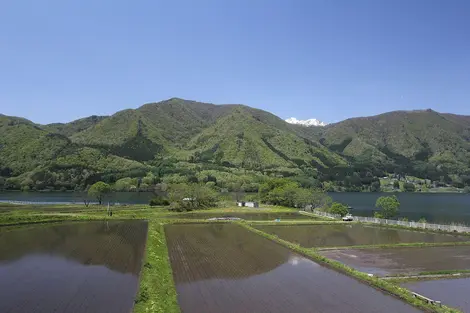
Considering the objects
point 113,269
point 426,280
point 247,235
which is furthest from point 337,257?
point 113,269

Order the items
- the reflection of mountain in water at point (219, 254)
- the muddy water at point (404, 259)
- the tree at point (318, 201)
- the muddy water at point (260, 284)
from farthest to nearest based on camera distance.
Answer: the tree at point (318, 201) < the muddy water at point (404, 259) < the reflection of mountain in water at point (219, 254) < the muddy water at point (260, 284)

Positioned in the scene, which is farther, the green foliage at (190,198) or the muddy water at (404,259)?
the green foliage at (190,198)

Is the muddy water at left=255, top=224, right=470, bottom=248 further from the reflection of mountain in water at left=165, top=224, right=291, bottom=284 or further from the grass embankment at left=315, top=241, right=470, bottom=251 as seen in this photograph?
the reflection of mountain in water at left=165, top=224, right=291, bottom=284

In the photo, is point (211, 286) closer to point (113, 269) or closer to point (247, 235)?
point (113, 269)

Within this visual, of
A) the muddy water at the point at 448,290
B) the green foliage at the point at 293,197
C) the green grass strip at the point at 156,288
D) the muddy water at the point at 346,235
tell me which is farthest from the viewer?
the green foliage at the point at 293,197

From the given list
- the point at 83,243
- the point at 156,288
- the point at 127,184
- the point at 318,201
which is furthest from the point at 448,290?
the point at 127,184

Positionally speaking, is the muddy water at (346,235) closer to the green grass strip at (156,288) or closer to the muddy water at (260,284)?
the muddy water at (260,284)

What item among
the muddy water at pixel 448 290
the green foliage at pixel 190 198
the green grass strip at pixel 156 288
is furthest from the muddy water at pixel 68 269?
the green foliage at pixel 190 198

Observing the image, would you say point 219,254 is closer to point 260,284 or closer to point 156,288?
point 260,284

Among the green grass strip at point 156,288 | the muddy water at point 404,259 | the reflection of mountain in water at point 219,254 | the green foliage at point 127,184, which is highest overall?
the green foliage at point 127,184
